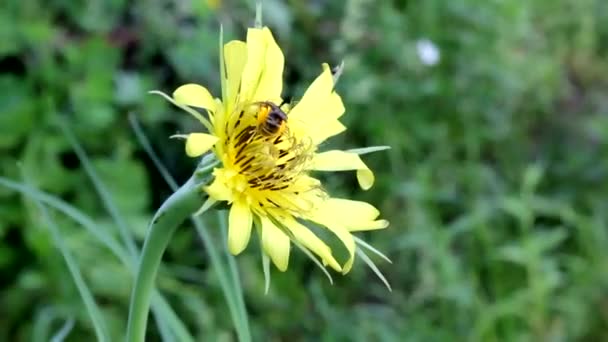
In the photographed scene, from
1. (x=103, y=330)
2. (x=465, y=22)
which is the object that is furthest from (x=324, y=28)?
(x=103, y=330)

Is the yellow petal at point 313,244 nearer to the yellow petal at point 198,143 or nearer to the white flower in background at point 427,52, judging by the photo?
the yellow petal at point 198,143

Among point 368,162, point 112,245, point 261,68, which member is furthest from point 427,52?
point 261,68

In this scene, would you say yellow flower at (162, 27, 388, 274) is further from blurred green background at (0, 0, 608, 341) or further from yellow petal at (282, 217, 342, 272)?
blurred green background at (0, 0, 608, 341)

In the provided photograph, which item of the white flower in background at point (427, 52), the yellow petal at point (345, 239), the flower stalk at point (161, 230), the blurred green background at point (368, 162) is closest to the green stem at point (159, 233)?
the flower stalk at point (161, 230)

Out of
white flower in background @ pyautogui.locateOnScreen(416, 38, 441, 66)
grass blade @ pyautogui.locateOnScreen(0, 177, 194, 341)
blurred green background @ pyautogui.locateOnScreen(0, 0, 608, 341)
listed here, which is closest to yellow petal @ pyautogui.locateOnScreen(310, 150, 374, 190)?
grass blade @ pyautogui.locateOnScreen(0, 177, 194, 341)

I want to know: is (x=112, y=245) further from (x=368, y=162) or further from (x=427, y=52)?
(x=427, y=52)
